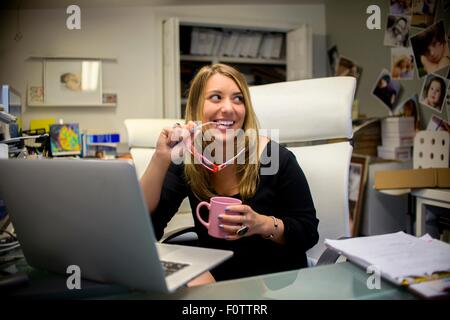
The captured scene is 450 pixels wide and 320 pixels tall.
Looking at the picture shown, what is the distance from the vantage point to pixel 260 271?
1.07 metres

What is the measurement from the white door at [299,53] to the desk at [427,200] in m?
1.87

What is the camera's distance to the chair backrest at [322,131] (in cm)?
129

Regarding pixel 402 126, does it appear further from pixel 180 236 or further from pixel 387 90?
pixel 180 236

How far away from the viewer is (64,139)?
8.14 ft

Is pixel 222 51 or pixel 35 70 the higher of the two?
pixel 222 51

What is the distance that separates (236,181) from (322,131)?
0.38 m

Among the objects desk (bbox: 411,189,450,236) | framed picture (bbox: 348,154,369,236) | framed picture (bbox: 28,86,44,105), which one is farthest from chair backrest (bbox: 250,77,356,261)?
framed picture (bbox: 28,86,44,105)

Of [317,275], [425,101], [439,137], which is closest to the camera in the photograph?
[317,275]

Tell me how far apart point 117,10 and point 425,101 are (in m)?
2.60

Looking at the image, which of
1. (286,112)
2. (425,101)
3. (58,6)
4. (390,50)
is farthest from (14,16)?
(425,101)

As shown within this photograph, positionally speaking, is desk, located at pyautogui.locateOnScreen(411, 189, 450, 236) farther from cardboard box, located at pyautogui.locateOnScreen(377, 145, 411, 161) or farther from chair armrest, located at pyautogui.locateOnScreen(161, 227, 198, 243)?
chair armrest, located at pyautogui.locateOnScreen(161, 227, 198, 243)

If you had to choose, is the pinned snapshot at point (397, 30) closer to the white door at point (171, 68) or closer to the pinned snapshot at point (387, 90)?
the pinned snapshot at point (387, 90)

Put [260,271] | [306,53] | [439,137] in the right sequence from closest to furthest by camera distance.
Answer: [260,271] → [439,137] → [306,53]

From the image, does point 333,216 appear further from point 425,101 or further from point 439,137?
point 425,101
